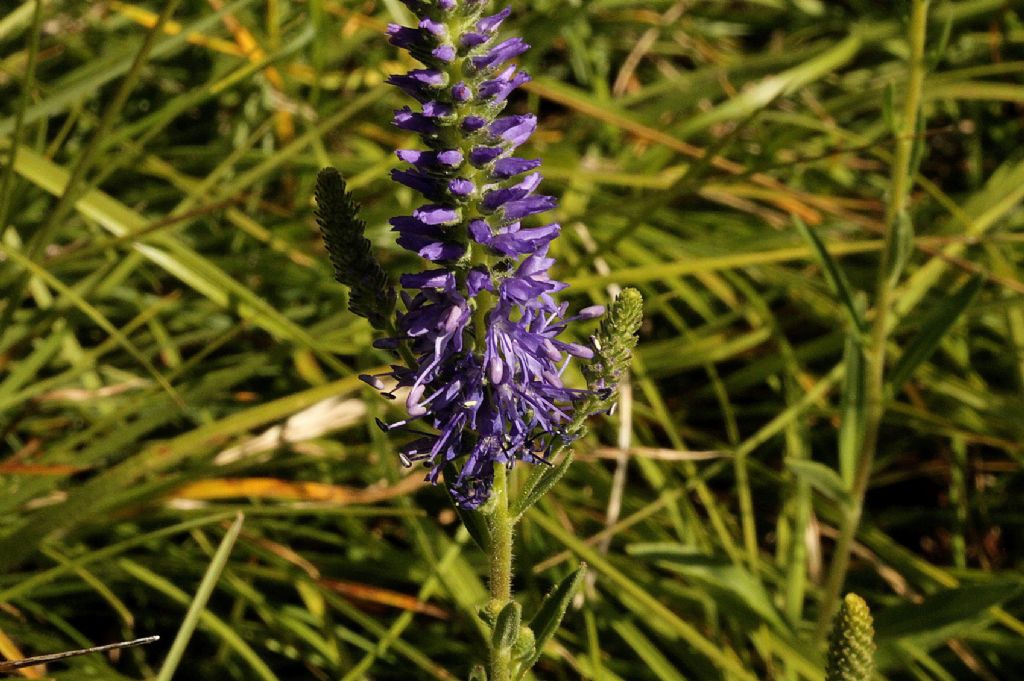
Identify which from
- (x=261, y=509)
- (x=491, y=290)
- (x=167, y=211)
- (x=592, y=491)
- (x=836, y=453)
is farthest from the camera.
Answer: (x=167, y=211)

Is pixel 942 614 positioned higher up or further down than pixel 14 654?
further down

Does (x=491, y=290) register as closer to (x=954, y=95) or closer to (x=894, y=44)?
(x=954, y=95)

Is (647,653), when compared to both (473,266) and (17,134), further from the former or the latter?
(17,134)

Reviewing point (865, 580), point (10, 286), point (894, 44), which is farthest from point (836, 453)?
point (10, 286)

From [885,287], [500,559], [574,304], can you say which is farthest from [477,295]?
[574,304]

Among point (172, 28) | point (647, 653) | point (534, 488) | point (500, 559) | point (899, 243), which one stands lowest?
point (647, 653)

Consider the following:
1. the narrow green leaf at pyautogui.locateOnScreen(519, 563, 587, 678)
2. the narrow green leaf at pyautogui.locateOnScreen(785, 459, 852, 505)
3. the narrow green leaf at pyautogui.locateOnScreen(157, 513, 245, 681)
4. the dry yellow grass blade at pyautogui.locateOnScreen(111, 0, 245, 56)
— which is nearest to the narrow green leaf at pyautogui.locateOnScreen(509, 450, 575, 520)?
the narrow green leaf at pyautogui.locateOnScreen(519, 563, 587, 678)
